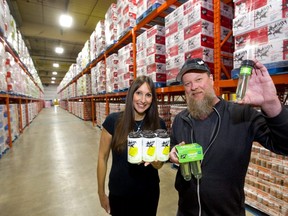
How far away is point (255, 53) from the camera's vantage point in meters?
1.90

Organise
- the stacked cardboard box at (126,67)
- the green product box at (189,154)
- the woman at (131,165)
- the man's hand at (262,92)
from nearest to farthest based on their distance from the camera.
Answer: the man's hand at (262,92), the green product box at (189,154), the woman at (131,165), the stacked cardboard box at (126,67)

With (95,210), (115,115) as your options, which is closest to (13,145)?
(95,210)

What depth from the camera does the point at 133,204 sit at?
1569 mm

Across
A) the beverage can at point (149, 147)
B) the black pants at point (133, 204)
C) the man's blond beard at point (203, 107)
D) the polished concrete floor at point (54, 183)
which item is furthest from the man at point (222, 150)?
the polished concrete floor at point (54, 183)

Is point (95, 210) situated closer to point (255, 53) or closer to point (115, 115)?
point (115, 115)

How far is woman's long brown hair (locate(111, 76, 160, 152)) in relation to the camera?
5.17 ft

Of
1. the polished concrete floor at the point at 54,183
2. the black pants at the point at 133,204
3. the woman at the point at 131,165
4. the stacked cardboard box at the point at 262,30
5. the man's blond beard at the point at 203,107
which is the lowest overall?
the polished concrete floor at the point at 54,183

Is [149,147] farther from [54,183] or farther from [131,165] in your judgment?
[54,183]

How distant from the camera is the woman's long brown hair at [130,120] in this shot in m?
1.58

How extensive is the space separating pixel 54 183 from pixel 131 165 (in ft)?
7.43

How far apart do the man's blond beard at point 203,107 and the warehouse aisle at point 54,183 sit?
159cm

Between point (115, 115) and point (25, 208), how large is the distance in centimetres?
198

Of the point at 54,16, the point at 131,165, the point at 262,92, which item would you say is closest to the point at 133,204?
the point at 131,165

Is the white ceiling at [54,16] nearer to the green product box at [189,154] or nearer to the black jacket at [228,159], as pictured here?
the black jacket at [228,159]
